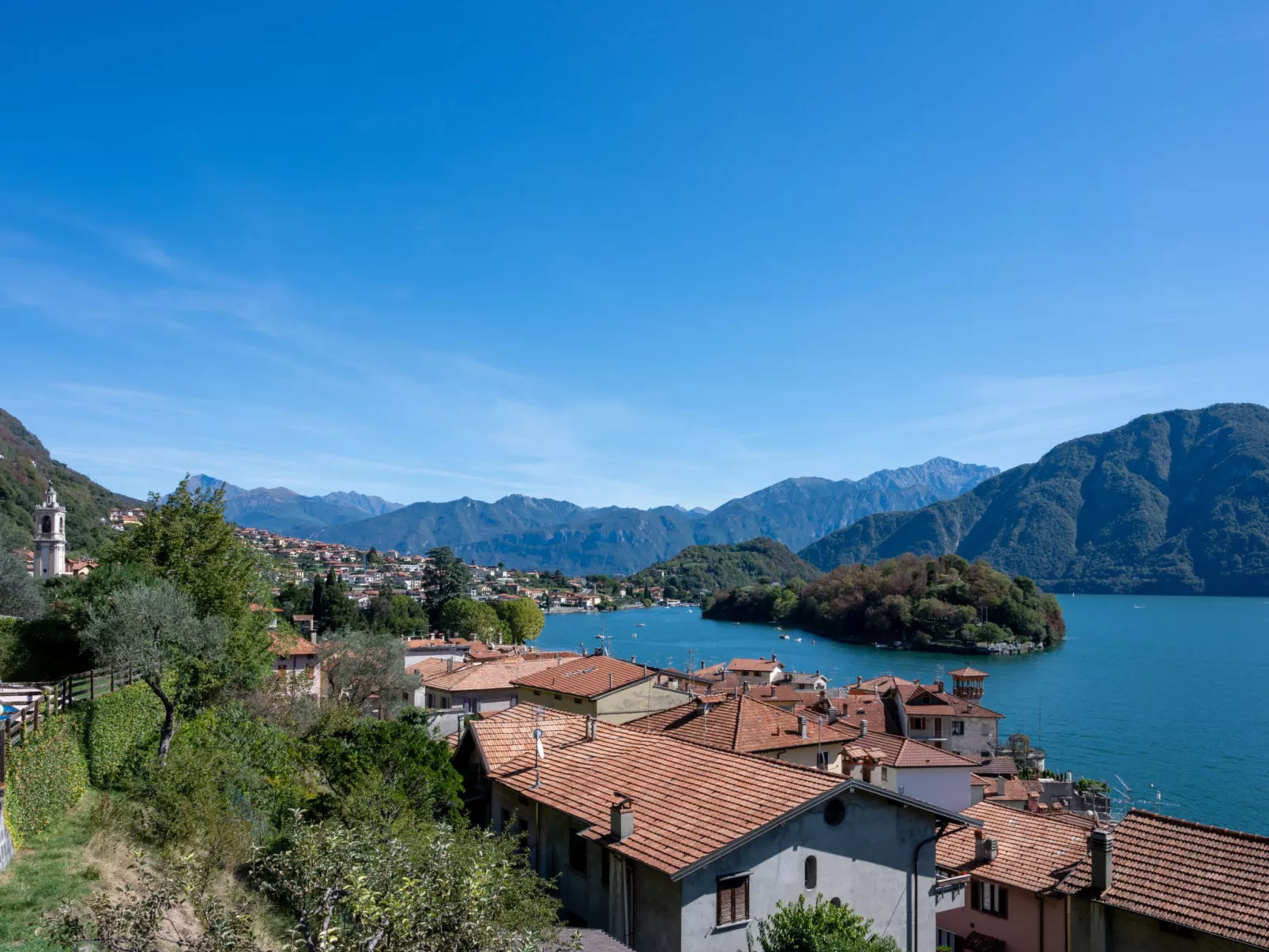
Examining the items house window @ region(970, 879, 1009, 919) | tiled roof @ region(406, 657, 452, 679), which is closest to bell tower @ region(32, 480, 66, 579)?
tiled roof @ region(406, 657, 452, 679)

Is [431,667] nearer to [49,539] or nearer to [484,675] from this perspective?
[484,675]

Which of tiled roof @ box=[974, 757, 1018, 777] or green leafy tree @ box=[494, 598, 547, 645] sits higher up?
green leafy tree @ box=[494, 598, 547, 645]

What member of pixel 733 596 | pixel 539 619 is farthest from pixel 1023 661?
pixel 733 596

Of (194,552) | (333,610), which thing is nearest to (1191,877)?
(194,552)

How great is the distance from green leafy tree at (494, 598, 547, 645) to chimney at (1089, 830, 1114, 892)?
77.4 m

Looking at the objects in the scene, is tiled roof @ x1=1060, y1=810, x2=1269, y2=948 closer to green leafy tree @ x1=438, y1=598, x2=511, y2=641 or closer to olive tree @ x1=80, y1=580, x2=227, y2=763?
olive tree @ x1=80, y1=580, x2=227, y2=763

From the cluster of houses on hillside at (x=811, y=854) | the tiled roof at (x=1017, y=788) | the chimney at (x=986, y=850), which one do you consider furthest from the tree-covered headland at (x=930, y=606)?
the cluster of houses on hillside at (x=811, y=854)

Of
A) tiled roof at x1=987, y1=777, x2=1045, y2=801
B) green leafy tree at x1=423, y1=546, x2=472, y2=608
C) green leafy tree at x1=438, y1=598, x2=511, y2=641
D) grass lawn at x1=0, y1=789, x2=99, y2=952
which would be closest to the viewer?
grass lawn at x1=0, y1=789, x2=99, y2=952

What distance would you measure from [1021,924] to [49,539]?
6021cm

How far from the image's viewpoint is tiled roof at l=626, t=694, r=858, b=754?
25328mm

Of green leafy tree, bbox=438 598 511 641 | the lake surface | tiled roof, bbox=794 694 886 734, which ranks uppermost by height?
green leafy tree, bbox=438 598 511 641

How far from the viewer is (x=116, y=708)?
17.6 metres

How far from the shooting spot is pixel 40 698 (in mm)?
14227

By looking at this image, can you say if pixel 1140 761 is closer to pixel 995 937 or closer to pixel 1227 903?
pixel 995 937
